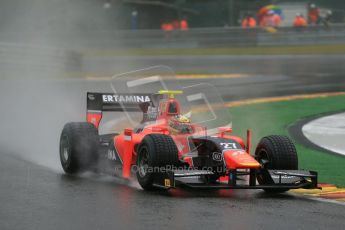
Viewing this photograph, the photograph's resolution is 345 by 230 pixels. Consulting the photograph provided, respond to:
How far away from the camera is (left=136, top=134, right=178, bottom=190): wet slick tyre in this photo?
9648mm

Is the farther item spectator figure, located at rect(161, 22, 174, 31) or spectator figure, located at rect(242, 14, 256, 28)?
spectator figure, located at rect(161, 22, 174, 31)

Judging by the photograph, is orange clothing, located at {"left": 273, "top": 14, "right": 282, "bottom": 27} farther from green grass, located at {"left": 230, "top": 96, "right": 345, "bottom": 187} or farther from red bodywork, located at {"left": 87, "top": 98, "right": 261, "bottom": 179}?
red bodywork, located at {"left": 87, "top": 98, "right": 261, "bottom": 179}

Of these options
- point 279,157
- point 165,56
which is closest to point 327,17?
point 165,56

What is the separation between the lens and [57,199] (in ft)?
30.3

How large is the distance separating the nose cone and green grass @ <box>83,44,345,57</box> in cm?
2212

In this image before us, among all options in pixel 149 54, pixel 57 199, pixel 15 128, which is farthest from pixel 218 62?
pixel 57 199

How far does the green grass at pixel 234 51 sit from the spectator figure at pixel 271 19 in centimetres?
381

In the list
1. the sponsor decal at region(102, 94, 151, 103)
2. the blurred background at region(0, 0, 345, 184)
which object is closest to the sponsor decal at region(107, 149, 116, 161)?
the sponsor decal at region(102, 94, 151, 103)

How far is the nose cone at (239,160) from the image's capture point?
9398 mm

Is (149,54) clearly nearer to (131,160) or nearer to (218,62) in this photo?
(218,62)

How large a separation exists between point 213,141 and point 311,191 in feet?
4.40

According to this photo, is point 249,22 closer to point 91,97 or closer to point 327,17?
point 327,17

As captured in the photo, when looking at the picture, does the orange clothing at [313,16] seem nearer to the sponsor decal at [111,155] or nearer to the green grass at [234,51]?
the green grass at [234,51]

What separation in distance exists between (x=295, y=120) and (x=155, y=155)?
7.07 meters
